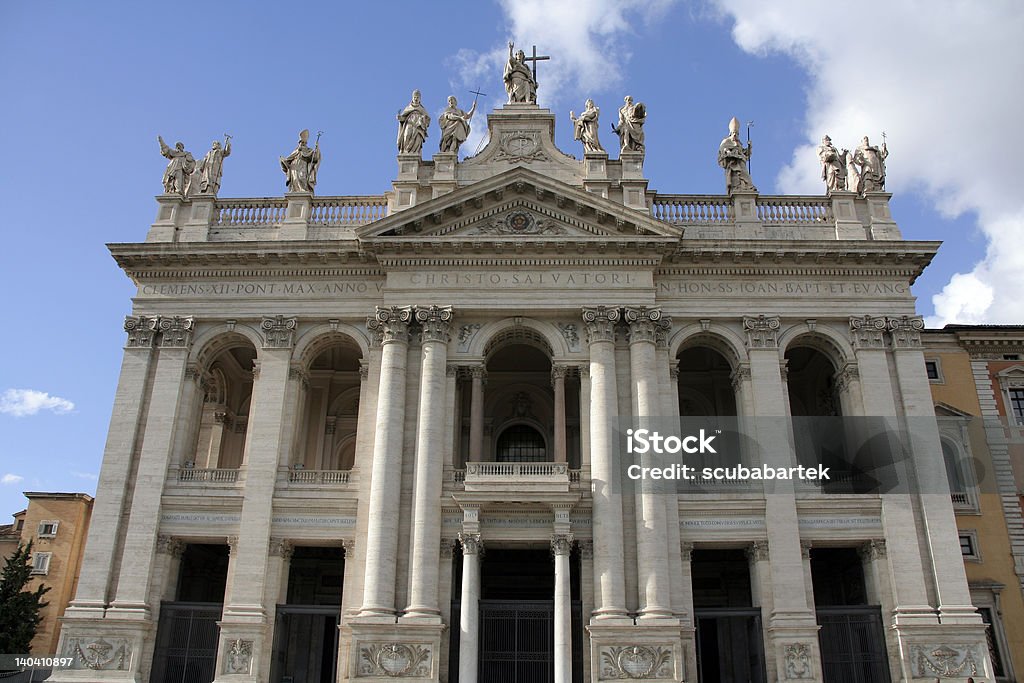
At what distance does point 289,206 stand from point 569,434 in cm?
1296

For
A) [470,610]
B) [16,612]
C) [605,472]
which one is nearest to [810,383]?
[605,472]

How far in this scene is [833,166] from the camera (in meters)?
32.8

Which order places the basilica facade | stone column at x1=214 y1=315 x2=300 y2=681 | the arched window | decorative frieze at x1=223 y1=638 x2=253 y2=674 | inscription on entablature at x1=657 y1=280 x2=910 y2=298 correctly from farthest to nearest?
the arched window
inscription on entablature at x1=657 y1=280 x2=910 y2=298
the basilica facade
stone column at x1=214 y1=315 x2=300 y2=681
decorative frieze at x1=223 y1=638 x2=253 y2=674

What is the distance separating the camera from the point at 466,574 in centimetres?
2656

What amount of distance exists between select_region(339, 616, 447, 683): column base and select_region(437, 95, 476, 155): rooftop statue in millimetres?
16452

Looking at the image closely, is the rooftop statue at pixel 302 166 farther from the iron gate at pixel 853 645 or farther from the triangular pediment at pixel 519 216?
the iron gate at pixel 853 645

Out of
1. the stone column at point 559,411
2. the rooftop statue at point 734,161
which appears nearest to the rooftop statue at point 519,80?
the rooftop statue at point 734,161

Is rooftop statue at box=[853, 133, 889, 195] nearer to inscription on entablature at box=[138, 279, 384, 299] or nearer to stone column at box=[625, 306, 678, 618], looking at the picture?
stone column at box=[625, 306, 678, 618]

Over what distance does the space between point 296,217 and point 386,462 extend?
9.91m

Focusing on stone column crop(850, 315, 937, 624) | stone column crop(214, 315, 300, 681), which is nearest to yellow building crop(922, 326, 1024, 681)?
stone column crop(850, 315, 937, 624)

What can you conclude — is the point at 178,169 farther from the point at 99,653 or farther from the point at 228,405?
the point at 99,653

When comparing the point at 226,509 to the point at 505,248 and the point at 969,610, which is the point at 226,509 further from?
the point at 969,610

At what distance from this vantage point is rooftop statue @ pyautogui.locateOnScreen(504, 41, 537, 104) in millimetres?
34188

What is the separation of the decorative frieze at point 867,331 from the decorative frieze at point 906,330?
0.32m
